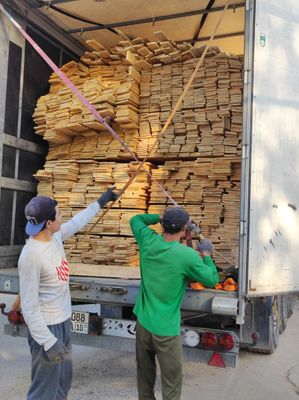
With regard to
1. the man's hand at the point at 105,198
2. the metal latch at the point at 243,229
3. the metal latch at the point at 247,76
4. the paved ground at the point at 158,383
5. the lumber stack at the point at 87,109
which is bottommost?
the paved ground at the point at 158,383

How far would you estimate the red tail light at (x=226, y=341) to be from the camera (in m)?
3.42

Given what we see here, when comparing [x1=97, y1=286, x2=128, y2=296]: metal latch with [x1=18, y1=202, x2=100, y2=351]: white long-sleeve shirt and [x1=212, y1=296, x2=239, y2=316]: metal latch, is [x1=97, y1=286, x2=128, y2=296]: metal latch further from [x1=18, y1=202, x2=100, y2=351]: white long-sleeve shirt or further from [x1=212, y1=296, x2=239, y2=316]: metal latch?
[x1=18, y1=202, x2=100, y2=351]: white long-sleeve shirt

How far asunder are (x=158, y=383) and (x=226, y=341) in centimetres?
127

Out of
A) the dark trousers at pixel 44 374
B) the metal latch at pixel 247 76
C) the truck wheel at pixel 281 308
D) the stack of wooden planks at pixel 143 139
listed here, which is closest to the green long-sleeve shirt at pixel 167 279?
the dark trousers at pixel 44 374

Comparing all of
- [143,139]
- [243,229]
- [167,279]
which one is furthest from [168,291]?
[143,139]

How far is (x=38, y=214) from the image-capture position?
106 inches

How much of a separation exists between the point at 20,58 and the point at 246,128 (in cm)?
355

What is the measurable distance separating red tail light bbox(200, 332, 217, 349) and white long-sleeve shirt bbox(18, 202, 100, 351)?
1197mm

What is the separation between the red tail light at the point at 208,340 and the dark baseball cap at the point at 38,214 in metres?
1.58

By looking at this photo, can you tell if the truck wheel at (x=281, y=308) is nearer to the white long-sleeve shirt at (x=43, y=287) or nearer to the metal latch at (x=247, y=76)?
the metal latch at (x=247, y=76)

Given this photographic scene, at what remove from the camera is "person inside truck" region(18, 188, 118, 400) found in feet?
8.31

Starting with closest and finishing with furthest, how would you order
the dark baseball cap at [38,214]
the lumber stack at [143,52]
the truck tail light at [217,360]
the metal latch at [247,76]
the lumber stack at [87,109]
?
the dark baseball cap at [38,214], the metal latch at [247,76], the truck tail light at [217,360], the lumber stack at [87,109], the lumber stack at [143,52]

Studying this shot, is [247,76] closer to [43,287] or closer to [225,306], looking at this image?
[225,306]

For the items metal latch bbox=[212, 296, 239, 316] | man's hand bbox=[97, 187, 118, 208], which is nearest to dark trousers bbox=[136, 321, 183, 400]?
metal latch bbox=[212, 296, 239, 316]
